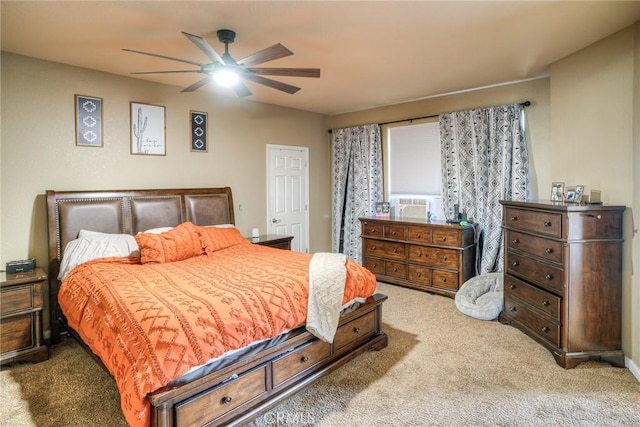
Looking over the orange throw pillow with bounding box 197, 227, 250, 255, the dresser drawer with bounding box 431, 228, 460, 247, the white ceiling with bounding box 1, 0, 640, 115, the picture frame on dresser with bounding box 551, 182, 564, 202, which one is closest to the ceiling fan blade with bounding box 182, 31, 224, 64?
the white ceiling with bounding box 1, 0, 640, 115

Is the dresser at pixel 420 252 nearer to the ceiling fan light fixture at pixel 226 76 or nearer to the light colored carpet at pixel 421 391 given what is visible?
the light colored carpet at pixel 421 391

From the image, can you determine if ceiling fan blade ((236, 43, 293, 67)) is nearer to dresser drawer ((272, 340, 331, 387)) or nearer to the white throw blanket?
the white throw blanket

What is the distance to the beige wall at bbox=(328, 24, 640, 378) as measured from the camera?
9.05ft

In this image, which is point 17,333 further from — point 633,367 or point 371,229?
point 633,367

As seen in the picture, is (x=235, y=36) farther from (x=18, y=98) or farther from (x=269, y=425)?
(x=269, y=425)

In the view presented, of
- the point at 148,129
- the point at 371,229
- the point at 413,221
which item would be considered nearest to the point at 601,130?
the point at 413,221

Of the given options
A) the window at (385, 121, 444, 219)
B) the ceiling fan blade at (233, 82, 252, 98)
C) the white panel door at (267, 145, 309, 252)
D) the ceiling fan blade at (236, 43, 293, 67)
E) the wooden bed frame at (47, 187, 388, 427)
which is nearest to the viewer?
the wooden bed frame at (47, 187, 388, 427)

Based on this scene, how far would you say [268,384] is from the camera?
7.44ft

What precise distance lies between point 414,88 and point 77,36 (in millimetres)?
3658

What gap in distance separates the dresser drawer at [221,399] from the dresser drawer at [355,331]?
730 millimetres

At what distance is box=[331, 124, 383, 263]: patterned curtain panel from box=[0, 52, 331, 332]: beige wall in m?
1.22

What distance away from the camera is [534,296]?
3.22 m

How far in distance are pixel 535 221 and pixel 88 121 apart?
448 cm

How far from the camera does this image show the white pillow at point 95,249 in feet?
10.4
